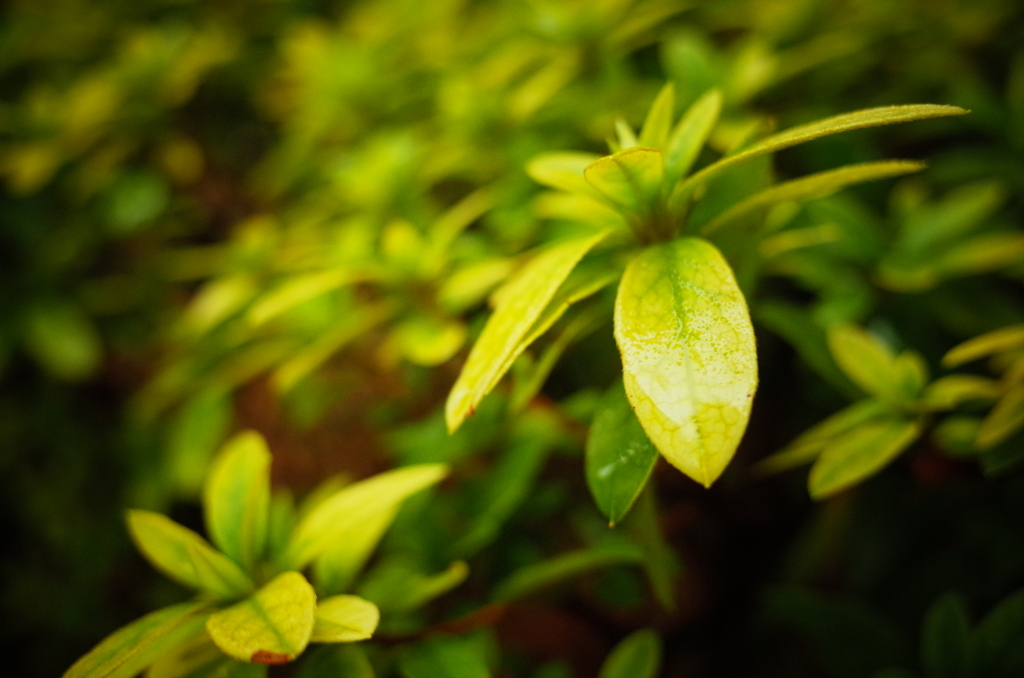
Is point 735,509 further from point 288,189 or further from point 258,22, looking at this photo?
point 258,22

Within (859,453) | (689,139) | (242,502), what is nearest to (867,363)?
(859,453)

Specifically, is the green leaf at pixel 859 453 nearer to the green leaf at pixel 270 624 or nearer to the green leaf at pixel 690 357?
the green leaf at pixel 690 357

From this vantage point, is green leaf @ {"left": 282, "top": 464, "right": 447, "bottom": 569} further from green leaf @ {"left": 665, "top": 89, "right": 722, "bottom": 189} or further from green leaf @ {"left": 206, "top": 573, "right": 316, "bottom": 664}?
green leaf @ {"left": 665, "top": 89, "right": 722, "bottom": 189}

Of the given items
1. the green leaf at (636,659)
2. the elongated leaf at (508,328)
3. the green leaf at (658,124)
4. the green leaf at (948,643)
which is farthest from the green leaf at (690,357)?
the green leaf at (948,643)

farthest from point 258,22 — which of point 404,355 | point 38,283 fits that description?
point 404,355

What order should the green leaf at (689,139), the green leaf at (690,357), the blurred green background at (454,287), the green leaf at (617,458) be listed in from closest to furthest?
the green leaf at (690,357) < the green leaf at (617,458) < the green leaf at (689,139) < the blurred green background at (454,287)
